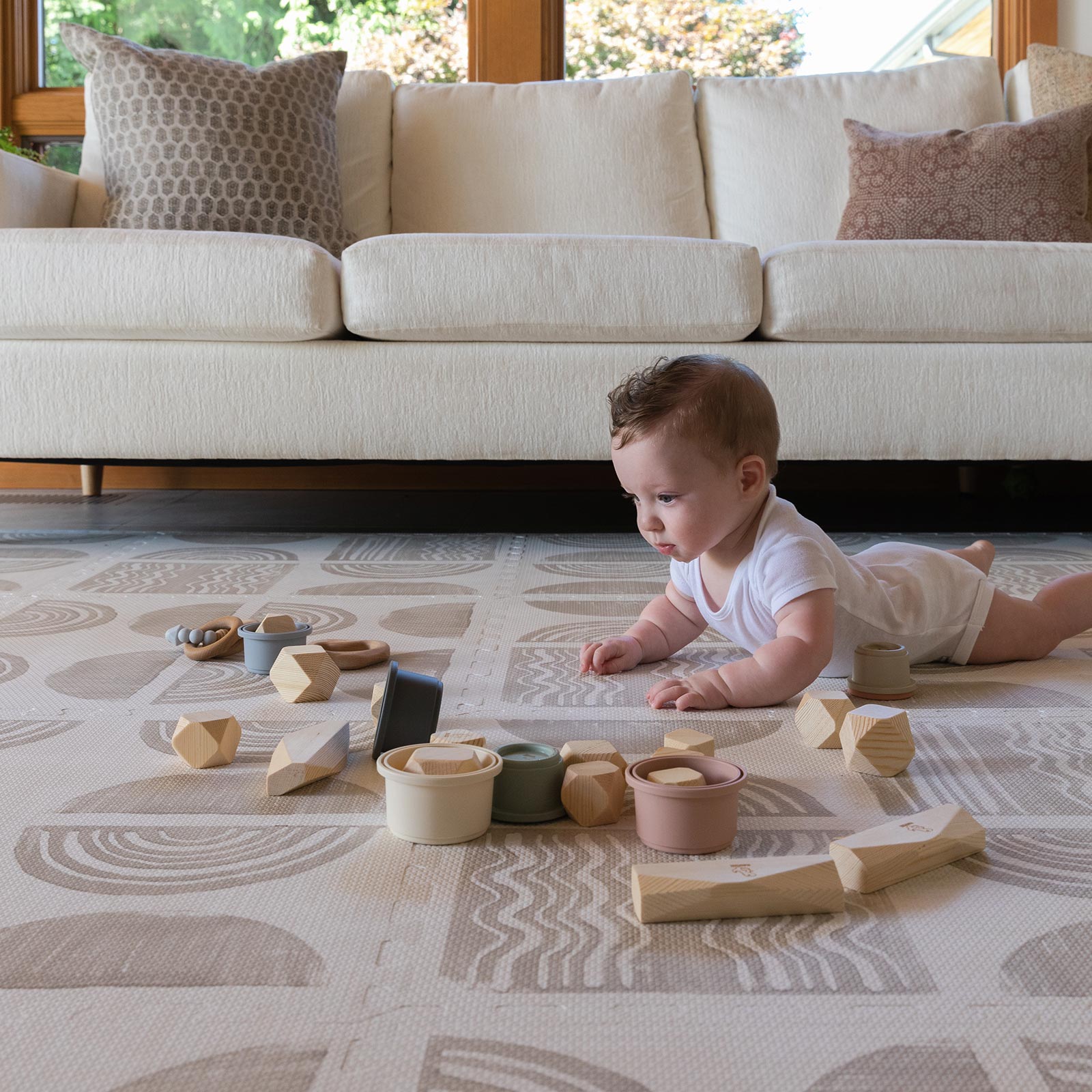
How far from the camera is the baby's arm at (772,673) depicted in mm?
1013

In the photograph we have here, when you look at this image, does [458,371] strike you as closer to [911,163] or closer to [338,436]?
[338,436]

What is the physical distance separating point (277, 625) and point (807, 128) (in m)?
1.92

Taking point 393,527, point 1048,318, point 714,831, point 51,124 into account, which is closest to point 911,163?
point 1048,318

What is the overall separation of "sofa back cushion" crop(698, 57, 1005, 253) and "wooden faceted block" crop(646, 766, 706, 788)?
1.98 m

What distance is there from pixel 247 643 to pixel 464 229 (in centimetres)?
161

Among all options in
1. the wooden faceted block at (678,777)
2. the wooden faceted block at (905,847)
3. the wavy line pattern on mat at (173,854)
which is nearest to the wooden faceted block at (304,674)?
the wavy line pattern on mat at (173,854)

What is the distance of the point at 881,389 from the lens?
1.89m

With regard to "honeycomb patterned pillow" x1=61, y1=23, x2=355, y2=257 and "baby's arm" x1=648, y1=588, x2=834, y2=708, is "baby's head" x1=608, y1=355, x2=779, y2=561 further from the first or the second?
"honeycomb patterned pillow" x1=61, y1=23, x2=355, y2=257

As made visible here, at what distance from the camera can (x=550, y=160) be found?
8.29ft

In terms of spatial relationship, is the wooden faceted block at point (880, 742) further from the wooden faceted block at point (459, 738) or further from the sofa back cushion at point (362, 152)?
the sofa back cushion at point (362, 152)

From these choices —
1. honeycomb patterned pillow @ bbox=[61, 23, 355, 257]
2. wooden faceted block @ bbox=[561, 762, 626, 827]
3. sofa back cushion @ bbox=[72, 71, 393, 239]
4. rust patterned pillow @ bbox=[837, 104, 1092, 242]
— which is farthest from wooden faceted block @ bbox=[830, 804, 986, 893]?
sofa back cushion @ bbox=[72, 71, 393, 239]

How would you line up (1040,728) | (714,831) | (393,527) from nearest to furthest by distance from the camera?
(714,831)
(1040,728)
(393,527)

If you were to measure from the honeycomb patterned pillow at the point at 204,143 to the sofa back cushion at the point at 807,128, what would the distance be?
0.92 m

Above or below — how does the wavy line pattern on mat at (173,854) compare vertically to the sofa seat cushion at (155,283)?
below
